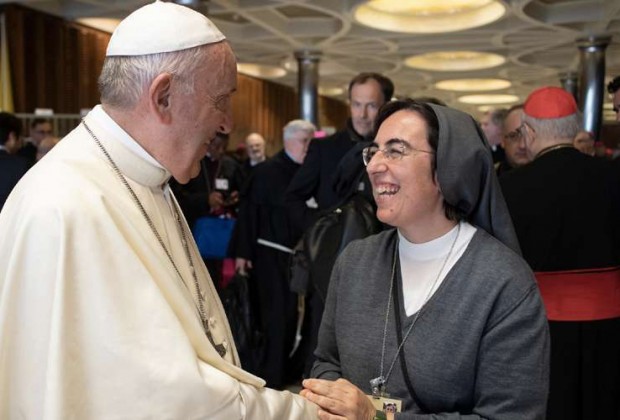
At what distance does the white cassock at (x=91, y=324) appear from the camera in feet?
3.51

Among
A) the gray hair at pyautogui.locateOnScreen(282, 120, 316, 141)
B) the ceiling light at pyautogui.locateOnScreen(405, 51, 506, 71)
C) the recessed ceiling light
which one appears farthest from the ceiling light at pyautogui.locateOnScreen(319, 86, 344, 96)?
the gray hair at pyautogui.locateOnScreen(282, 120, 316, 141)

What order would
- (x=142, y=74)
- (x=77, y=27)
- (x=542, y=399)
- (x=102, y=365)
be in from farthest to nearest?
(x=77, y=27) → (x=542, y=399) → (x=142, y=74) → (x=102, y=365)

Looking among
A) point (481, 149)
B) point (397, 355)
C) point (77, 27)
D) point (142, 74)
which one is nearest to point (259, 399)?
point (397, 355)

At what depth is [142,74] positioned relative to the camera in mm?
1253

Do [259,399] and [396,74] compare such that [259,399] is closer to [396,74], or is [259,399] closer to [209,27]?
[209,27]

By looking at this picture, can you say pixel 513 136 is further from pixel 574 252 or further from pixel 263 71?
pixel 263 71

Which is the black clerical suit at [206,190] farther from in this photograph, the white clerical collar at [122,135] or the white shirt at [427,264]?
the white clerical collar at [122,135]

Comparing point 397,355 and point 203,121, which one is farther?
point 397,355

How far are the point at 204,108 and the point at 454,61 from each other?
14.5 metres

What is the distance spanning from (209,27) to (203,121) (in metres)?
0.21

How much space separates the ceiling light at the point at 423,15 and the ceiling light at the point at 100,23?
404 centimetres

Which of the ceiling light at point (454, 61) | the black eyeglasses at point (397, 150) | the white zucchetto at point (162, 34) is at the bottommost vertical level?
the black eyeglasses at point (397, 150)

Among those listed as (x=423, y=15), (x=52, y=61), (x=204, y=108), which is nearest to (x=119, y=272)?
(x=204, y=108)

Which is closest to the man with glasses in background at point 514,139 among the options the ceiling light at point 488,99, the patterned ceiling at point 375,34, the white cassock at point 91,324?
the white cassock at point 91,324
